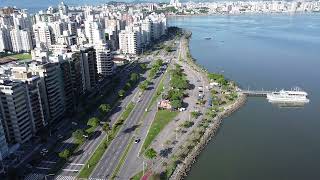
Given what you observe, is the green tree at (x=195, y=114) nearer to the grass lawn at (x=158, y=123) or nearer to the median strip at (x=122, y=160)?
the grass lawn at (x=158, y=123)

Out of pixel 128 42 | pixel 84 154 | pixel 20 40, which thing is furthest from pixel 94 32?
pixel 84 154

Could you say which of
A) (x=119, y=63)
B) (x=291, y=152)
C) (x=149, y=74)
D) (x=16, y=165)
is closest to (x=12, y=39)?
(x=119, y=63)

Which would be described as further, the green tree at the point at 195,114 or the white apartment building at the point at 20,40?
the white apartment building at the point at 20,40

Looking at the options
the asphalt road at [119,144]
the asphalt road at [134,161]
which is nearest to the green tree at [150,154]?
the asphalt road at [134,161]

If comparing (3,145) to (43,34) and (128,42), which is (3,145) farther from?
(43,34)

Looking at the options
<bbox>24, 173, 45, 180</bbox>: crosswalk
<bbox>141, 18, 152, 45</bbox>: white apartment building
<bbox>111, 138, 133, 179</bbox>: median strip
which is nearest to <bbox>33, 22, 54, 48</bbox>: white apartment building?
<bbox>141, 18, 152, 45</bbox>: white apartment building

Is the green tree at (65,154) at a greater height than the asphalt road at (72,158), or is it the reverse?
the green tree at (65,154)
